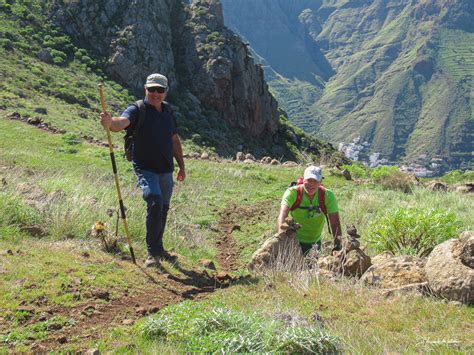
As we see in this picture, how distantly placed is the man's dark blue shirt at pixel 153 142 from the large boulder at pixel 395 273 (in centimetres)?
291

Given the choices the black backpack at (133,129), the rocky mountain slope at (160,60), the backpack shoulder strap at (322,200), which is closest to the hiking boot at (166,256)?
the black backpack at (133,129)

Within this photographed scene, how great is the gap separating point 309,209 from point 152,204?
2.35m

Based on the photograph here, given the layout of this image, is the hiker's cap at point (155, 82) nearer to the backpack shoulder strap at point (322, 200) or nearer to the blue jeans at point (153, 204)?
the blue jeans at point (153, 204)

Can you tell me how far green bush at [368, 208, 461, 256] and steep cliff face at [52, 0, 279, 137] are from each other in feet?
112

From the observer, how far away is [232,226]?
11.1 metres

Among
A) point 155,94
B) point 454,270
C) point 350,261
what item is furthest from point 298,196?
point 454,270

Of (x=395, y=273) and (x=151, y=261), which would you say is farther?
(x=151, y=261)

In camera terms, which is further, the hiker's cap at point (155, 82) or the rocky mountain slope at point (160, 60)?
the rocky mountain slope at point (160, 60)

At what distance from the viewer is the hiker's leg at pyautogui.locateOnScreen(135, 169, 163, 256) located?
246 inches

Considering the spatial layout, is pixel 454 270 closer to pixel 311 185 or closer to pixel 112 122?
pixel 311 185

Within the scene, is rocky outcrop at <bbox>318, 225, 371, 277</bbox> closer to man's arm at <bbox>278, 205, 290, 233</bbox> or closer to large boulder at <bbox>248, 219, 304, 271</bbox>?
large boulder at <bbox>248, 219, 304, 271</bbox>

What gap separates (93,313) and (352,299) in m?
2.53

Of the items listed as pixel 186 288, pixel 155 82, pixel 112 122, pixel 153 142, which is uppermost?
pixel 155 82

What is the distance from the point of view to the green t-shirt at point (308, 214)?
722 cm
